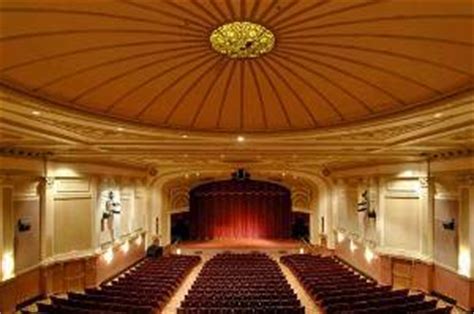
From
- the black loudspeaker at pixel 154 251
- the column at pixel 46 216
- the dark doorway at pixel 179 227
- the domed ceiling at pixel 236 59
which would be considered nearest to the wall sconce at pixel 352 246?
the black loudspeaker at pixel 154 251

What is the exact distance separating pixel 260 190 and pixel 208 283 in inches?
638

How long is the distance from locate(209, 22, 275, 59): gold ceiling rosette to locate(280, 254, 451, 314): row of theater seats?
26.6 feet

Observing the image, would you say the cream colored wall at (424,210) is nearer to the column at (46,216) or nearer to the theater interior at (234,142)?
the theater interior at (234,142)

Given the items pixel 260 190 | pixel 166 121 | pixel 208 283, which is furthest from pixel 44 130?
pixel 260 190

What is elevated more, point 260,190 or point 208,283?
point 260,190

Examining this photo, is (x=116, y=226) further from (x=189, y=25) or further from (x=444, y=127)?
(x=189, y=25)

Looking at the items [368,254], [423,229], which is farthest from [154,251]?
[423,229]


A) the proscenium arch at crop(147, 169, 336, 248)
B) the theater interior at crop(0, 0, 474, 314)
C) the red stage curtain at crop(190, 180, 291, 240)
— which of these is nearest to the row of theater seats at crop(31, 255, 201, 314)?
the theater interior at crop(0, 0, 474, 314)

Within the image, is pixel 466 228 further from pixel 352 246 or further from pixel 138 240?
pixel 138 240

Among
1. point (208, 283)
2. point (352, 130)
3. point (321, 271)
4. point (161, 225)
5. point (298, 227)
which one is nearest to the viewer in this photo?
point (352, 130)

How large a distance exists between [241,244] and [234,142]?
1943 cm

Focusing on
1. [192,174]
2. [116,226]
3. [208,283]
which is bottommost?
[208,283]

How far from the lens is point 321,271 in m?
18.2

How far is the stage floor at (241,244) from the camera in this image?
92.2ft
